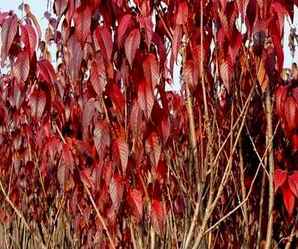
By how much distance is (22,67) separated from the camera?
80.0 inches

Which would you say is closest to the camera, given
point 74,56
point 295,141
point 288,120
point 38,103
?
point 74,56

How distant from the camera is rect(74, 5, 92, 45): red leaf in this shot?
1.88 meters

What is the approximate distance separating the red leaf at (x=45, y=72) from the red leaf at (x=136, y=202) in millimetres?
472

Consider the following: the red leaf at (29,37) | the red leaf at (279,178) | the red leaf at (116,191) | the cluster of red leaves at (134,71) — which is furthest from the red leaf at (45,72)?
the red leaf at (279,178)

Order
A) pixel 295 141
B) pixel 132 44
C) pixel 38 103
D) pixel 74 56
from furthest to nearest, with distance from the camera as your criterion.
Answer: pixel 295 141 < pixel 38 103 < pixel 74 56 < pixel 132 44

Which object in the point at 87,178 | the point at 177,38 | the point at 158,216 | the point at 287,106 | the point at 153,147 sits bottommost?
the point at 158,216

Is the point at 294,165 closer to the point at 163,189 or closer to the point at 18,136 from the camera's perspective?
the point at 163,189

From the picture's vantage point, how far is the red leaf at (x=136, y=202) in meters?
1.98

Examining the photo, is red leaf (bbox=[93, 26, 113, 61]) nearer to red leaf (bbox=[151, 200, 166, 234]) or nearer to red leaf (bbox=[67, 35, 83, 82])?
red leaf (bbox=[67, 35, 83, 82])

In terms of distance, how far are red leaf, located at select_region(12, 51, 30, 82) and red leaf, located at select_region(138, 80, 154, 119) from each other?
400 mm

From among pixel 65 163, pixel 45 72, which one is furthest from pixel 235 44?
pixel 65 163

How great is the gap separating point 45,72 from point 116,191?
1.60 ft

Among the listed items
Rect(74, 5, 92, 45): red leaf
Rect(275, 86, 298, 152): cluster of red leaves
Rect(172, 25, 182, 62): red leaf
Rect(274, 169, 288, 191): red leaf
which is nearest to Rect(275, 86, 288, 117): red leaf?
Rect(275, 86, 298, 152): cluster of red leaves

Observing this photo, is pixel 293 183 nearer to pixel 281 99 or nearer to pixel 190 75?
pixel 281 99
